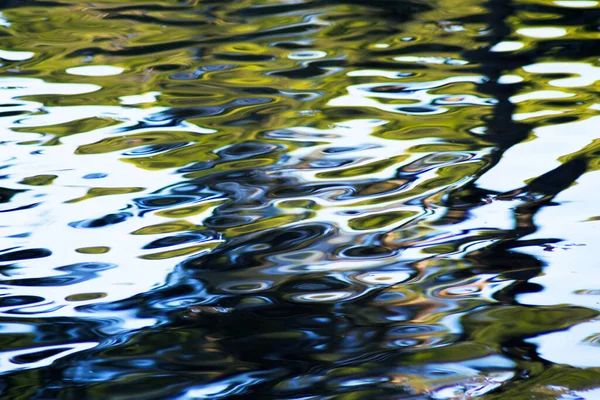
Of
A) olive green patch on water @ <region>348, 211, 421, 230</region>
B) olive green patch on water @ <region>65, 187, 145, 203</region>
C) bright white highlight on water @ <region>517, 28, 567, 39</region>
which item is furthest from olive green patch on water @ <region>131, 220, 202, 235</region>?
bright white highlight on water @ <region>517, 28, 567, 39</region>

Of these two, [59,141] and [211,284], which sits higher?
[59,141]

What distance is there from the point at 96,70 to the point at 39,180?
1.02 m

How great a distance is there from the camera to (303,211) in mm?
2158

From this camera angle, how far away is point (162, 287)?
1.83 metres

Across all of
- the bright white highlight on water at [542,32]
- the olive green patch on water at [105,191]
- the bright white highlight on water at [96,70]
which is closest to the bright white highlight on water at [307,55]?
the bright white highlight on water at [96,70]

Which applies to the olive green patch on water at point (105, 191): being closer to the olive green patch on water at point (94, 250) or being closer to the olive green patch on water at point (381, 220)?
the olive green patch on water at point (94, 250)

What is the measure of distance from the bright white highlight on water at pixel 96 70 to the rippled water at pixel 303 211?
12 mm

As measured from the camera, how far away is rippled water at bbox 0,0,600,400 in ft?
5.14

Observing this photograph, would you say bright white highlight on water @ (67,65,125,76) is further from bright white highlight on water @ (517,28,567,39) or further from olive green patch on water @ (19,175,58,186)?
bright white highlight on water @ (517,28,567,39)

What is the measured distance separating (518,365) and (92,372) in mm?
837

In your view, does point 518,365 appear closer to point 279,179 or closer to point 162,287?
point 162,287

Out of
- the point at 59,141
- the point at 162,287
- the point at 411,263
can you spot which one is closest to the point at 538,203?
the point at 411,263

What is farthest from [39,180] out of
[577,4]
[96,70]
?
[577,4]

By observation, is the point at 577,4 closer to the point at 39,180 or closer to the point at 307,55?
the point at 307,55
